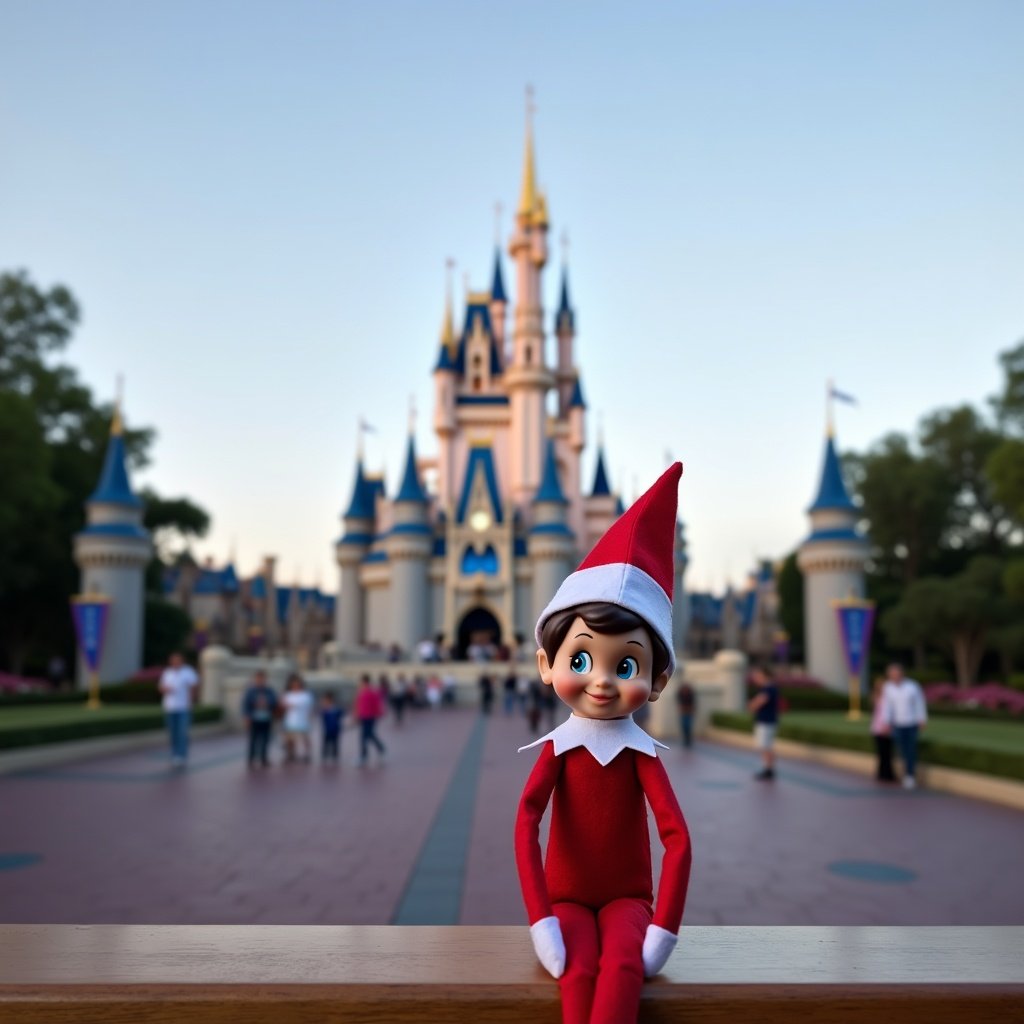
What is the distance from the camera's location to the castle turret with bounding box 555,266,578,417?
Answer: 182ft

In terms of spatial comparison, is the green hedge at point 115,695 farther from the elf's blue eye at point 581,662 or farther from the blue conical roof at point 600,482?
the blue conical roof at point 600,482

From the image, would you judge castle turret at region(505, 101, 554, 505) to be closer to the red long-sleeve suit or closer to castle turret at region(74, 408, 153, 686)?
castle turret at region(74, 408, 153, 686)

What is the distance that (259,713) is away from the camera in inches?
545

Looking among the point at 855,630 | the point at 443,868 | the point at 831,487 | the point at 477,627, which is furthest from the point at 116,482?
the point at 443,868

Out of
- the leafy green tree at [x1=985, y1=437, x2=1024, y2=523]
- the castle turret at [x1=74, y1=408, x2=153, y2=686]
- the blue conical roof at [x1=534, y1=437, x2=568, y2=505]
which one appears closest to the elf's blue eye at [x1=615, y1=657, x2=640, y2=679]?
the castle turret at [x1=74, y1=408, x2=153, y2=686]

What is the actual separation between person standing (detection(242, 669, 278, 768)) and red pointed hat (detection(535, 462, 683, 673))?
11669 mm

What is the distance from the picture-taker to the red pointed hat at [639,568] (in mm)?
2598

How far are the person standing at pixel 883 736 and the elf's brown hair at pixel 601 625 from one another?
10.2 metres

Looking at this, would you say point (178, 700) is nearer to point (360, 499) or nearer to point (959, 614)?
point (959, 614)

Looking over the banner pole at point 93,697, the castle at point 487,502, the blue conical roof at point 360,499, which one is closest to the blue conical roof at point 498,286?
the castle at point 487,502

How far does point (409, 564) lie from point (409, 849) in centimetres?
3737

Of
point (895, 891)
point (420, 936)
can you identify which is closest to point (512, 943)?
point (420, 936)

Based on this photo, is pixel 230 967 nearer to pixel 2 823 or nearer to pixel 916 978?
pixel 916 978

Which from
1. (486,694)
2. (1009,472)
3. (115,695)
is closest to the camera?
(486,694)
